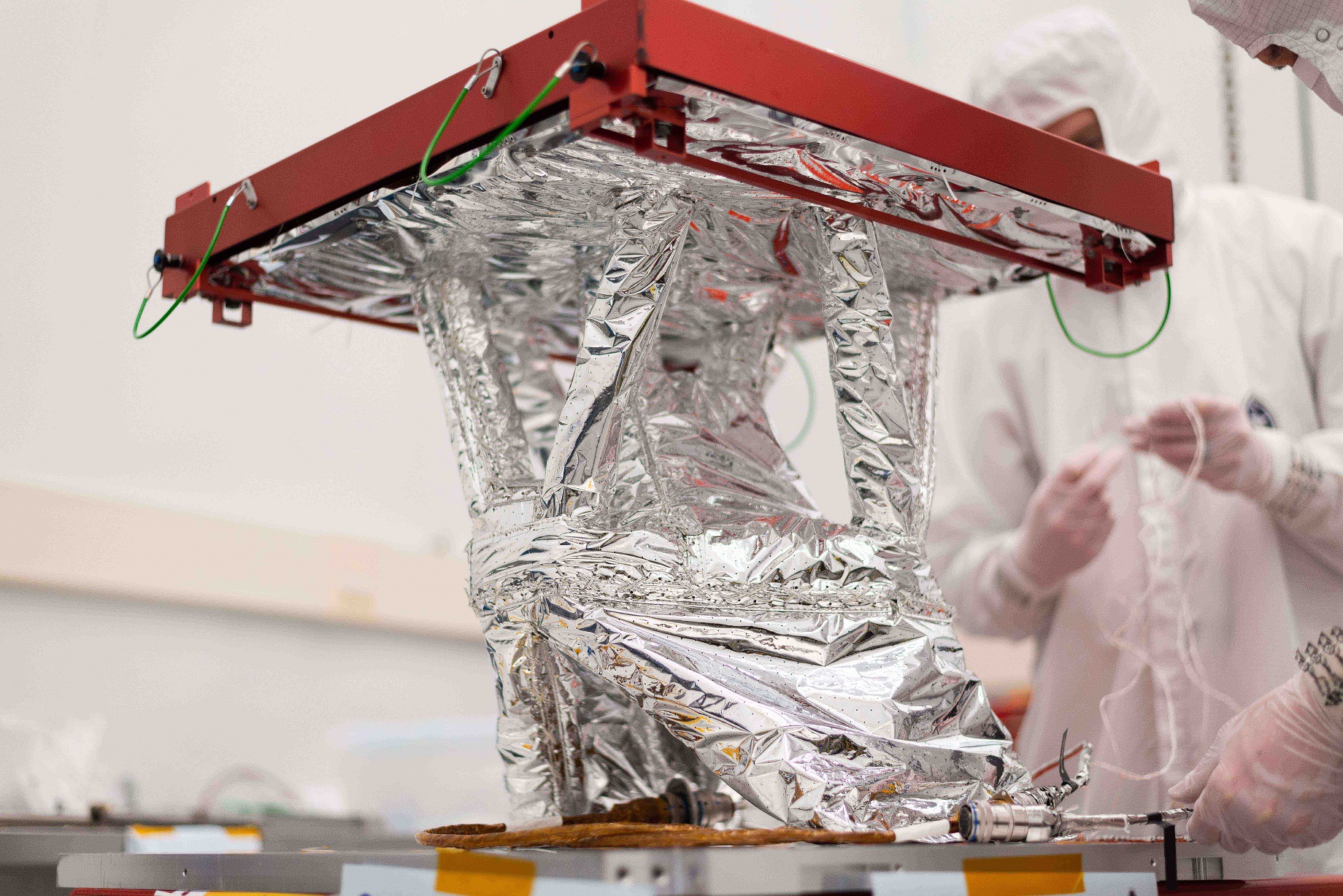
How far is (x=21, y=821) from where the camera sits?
117cm

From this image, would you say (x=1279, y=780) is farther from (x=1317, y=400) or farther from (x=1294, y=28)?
(x=1317, y=400)

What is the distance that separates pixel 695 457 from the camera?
904mm

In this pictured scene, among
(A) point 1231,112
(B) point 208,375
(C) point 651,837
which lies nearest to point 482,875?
(C) point 651,837

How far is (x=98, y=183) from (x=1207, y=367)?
1.53 metres

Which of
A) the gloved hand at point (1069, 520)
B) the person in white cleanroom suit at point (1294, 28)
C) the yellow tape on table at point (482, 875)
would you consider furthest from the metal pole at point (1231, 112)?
the yellow tape on table at point (482, 875)

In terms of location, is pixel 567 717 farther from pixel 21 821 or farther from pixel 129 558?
pixel 129 558

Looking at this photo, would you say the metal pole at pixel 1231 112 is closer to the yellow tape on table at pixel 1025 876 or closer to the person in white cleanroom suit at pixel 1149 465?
the person in white cleanroom suit at pixel 1149 465

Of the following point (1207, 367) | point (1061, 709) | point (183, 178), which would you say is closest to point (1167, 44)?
point (1207, 367)

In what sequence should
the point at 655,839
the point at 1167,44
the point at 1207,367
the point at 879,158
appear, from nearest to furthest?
1. the point at 655,839
2. the point at 879,158
3. the point at 1207,367
4. the point at 1167,44

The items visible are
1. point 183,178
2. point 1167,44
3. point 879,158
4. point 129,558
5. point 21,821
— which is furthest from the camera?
point 1167,44

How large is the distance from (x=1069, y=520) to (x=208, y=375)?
1.32 m

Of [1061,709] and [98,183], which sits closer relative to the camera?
[1061,709]

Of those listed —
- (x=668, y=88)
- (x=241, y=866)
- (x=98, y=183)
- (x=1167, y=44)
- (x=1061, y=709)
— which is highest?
(x=1167, y=44)

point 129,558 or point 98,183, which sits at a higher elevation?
point 98,183
